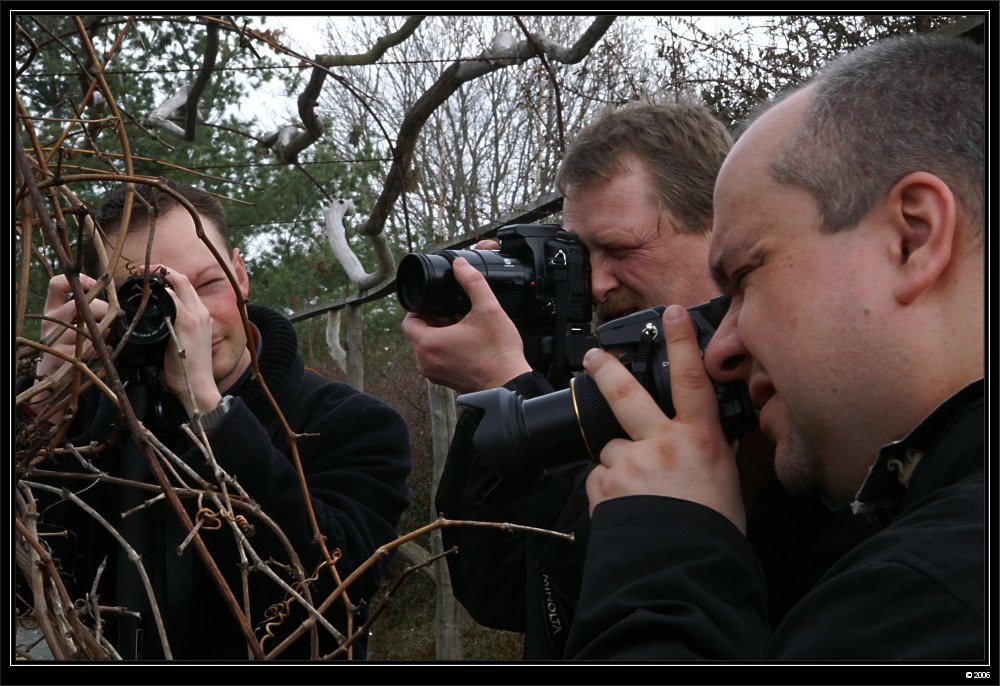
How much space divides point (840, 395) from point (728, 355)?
23 cm

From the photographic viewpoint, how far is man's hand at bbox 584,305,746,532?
1.21 meters

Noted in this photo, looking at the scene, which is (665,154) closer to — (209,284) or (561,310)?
(561,310)

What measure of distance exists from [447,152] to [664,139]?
9.16 m

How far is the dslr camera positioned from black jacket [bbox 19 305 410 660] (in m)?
0.36

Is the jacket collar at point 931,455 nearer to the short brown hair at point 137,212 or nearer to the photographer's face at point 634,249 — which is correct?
the photographer's face at point 634,249

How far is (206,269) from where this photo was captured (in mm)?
2107

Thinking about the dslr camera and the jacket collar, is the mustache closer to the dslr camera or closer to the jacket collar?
the dslr camera

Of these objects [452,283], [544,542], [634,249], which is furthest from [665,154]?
[544,542]

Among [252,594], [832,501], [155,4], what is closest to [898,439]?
[832,501]

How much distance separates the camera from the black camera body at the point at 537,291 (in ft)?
6.49

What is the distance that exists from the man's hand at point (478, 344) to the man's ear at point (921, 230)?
93 cm

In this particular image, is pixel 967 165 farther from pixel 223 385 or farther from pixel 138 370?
pixel 223 385

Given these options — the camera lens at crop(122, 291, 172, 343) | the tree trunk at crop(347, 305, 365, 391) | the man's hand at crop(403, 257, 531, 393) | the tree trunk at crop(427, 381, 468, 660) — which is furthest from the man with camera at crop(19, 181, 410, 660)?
the tree trunk at crop(347, 305, 365, 391)

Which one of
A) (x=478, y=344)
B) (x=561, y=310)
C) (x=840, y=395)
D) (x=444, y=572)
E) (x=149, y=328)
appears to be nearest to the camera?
(x=840, y=395)
